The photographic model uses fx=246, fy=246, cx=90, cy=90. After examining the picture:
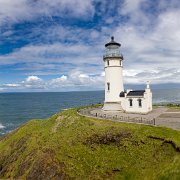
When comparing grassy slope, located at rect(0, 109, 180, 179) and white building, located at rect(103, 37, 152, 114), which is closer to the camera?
grassy slope, located at rect(0, 109, 180, 179)

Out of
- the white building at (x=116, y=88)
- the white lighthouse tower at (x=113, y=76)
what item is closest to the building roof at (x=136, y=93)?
the white building at (x=116, y=88)

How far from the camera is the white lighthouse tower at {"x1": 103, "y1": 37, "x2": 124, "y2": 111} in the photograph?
35469mm

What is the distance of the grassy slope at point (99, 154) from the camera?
19.5 meters

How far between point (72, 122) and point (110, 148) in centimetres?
821

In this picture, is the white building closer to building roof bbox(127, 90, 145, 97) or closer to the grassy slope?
building roof bbox(127, 90, 145, 97)

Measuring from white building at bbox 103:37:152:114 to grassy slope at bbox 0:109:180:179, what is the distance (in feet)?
30.0

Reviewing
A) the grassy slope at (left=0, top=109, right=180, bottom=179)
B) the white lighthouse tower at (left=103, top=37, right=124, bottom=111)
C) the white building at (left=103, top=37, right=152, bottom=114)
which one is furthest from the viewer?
the white lighthouse tower at (left=103, top=37, right=124, bottom=111)

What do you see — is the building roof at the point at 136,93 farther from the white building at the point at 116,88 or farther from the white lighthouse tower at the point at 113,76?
the white lighthouse tower at the point at 113,76

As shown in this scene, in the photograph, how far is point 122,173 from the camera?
19.7m

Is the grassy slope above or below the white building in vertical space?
below

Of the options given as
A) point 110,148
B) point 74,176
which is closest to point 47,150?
point 74,176

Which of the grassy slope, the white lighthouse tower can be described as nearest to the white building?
the white lighthouse tower

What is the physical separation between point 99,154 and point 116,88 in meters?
15.7

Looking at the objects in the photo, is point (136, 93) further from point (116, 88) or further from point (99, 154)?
point (99, 154)
